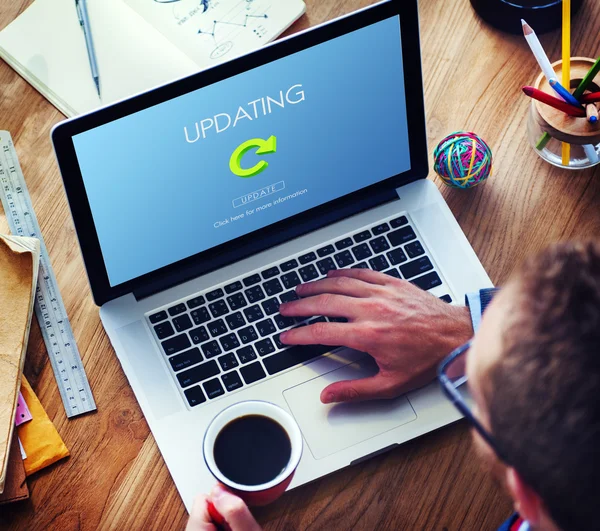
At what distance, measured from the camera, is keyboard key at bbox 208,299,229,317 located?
1041 millimetres

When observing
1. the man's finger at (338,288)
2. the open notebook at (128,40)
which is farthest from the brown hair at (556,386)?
the open notebook at (128,40)

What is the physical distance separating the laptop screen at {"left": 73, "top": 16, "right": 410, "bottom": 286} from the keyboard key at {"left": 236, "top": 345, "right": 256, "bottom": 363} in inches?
6.0

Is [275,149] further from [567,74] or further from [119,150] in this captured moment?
[567,74]

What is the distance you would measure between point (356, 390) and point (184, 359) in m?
0.23

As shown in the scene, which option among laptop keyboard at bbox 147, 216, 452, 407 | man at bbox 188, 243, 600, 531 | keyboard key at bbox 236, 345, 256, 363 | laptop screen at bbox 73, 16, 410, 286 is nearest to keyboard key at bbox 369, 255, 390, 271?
laptop keyboard at bbox 147, 216, 452, 407

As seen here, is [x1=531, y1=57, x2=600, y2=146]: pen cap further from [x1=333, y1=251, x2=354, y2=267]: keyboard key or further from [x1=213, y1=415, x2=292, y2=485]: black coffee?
[x1=213, y1=415, x2=292, y2=485]: black coffee

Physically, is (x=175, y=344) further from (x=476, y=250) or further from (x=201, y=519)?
(x=476, y=250)

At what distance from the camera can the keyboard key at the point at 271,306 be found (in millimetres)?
1043

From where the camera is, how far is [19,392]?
1.01 meters

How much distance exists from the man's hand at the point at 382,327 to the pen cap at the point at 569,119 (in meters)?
0.27

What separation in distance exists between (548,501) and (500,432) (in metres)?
0.06

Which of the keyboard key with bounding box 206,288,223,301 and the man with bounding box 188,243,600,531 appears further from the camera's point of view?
the keyboard key with bounding box 206,288,223,301

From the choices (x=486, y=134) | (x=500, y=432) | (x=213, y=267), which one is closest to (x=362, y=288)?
(x=213, y=267)

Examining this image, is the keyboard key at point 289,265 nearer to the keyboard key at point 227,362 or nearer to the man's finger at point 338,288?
the man's finger at point 338,288
